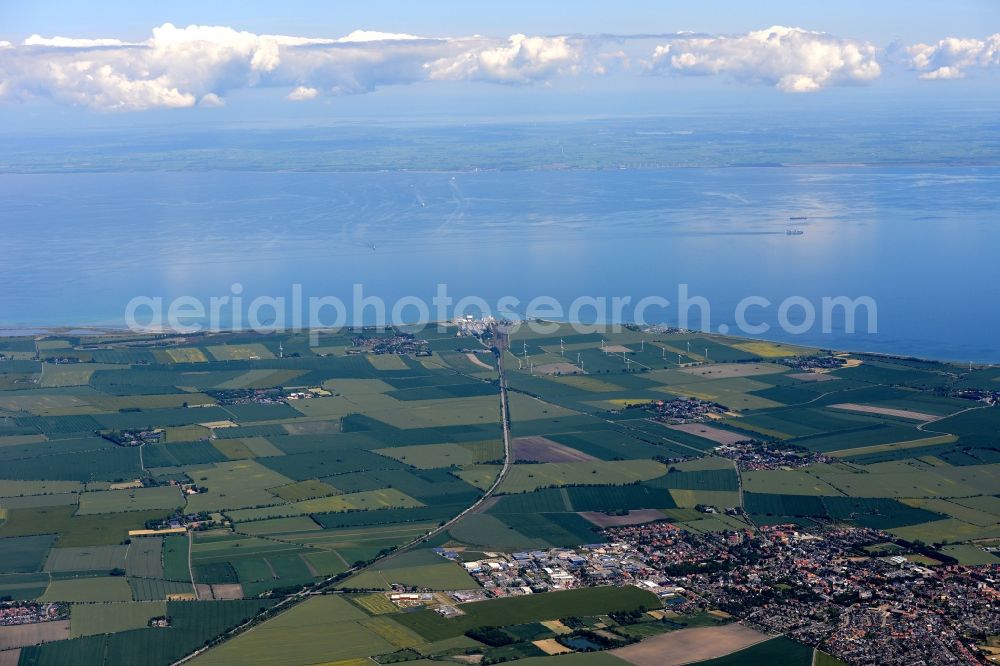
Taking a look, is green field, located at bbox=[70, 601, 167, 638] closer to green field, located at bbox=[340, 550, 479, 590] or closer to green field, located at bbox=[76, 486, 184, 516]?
green field, located at bbox=[340, 550, 479, 590]

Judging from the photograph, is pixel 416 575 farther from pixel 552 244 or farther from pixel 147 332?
pixel 552 244

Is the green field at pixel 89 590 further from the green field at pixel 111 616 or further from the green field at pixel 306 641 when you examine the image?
the green field at pixel 306 641

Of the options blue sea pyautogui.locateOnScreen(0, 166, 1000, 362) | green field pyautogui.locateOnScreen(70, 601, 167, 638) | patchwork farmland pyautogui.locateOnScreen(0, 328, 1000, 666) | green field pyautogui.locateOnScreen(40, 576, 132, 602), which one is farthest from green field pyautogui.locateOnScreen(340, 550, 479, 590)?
blue sea pyautogui.locateOnScreen(0, 166, 1000, 362)

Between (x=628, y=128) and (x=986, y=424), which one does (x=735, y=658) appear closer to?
(x=986, y=424)

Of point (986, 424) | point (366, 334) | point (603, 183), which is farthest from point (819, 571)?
point (603, 183)

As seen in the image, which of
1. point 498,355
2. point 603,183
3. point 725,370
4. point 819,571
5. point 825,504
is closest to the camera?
point 819,571

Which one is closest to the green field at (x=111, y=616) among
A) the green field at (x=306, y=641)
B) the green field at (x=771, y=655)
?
the green field at (x=306, y=641)

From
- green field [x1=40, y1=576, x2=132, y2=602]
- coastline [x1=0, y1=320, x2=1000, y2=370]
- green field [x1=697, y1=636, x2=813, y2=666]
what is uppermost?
coastline [x1=0, y1=320, x2=1000, y2=370]

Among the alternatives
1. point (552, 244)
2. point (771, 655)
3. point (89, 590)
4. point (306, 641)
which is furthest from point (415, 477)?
point (552, 244)
